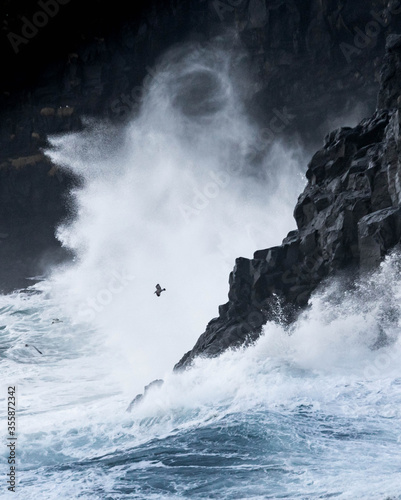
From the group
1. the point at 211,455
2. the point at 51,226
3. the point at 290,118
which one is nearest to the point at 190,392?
the point at 211,455

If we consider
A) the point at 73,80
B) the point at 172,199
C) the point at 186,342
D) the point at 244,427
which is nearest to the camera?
the point at 244,427

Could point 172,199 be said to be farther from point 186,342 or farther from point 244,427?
point 244,427

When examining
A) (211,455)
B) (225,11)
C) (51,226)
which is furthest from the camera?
(51,226)

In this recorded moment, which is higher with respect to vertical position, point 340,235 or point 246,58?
point 246,58

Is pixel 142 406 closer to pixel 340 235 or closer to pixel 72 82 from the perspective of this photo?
pixel 340 235

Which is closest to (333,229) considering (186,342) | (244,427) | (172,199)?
(244,427)

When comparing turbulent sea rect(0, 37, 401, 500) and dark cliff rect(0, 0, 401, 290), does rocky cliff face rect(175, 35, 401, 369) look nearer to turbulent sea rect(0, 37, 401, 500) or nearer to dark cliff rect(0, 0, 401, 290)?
turbulent sea rect(0, 37, 401, 500)

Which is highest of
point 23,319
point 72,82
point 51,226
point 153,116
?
point 72,82
